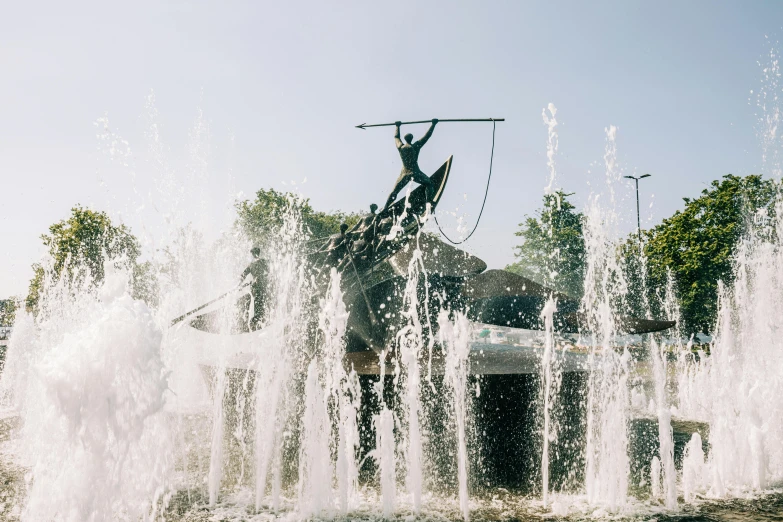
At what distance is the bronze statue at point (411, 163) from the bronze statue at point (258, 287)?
2870mm

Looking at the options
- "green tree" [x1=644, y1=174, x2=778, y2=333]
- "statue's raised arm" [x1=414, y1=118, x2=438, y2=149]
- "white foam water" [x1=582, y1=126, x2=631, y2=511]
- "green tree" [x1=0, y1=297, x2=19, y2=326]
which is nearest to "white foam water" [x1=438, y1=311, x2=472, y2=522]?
"white foam water" [x1=582, y1=126, x2=631, y2=511]

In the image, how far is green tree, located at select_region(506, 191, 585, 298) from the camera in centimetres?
3791

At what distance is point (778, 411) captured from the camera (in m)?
7.04

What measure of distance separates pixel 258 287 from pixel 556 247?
3520cm

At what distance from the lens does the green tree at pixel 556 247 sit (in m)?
37.9

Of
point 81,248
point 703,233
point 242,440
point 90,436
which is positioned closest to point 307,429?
point 90,436

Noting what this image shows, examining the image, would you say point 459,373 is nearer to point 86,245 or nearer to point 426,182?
point 426,182

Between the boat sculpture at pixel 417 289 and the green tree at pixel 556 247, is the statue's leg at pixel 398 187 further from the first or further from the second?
the green tree at pixel 556 247

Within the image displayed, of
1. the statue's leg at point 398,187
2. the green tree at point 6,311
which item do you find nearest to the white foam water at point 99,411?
the statue's leg at point 398,187

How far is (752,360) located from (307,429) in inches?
413

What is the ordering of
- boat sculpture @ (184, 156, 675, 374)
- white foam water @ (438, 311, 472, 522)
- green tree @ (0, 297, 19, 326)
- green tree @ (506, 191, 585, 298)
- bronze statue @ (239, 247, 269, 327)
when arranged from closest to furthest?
white foam water @ (438, 311, 472, 522) < boat sculpture @ (184, 156, 675, 374) < bronze statue @ (239, 247, 269, 327) < green tree @ (506, 191, 585, 298) < green tree @ (0, 297, 19, 326)

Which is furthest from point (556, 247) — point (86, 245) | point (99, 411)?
point (99, 411)

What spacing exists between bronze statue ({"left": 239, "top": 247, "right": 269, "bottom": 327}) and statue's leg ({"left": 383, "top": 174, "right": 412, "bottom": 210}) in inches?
102

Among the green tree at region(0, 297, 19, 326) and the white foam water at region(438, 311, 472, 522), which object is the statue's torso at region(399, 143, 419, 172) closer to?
the white foam water at region(438, 311, 472, 522)
